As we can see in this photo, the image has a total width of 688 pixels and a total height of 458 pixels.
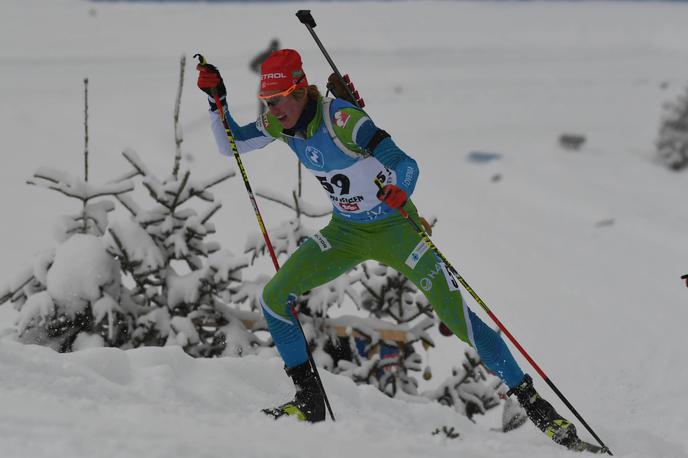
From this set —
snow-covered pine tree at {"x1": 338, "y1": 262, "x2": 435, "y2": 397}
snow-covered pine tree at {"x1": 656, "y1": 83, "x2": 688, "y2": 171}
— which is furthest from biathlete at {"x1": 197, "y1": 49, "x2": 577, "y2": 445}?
snow-covered pine tree at {"x1": 656, "y1": 83, "x2": 688, "y2": 171}

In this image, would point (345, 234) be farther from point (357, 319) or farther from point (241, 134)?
point (357, 319)

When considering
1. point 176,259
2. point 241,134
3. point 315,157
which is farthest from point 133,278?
point 315,157

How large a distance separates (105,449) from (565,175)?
18163 mm

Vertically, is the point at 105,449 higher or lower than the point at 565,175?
higher

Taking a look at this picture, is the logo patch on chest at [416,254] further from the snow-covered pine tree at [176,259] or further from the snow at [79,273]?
the snow at [79,273]

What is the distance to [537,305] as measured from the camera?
35.3ft

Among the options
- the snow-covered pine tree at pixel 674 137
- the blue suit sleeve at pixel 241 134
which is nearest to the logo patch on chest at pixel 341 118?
the blue suit sleeve at pixel 241 134

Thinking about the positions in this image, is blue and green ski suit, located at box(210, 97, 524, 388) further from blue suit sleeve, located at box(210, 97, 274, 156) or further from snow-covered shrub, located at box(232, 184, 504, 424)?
snow-covered shrub, located at box(232, 184, 504, 424)

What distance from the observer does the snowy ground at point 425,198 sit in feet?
11.9

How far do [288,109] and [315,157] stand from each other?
34 centimetres

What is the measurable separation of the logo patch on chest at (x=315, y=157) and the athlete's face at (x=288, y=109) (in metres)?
0.19

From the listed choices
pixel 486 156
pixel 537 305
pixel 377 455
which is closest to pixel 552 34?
pixel 486 156

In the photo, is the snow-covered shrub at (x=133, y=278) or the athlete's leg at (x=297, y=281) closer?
the athlete's leg at (x=297, y=281)

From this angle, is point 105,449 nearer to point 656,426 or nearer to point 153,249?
point 153,249
